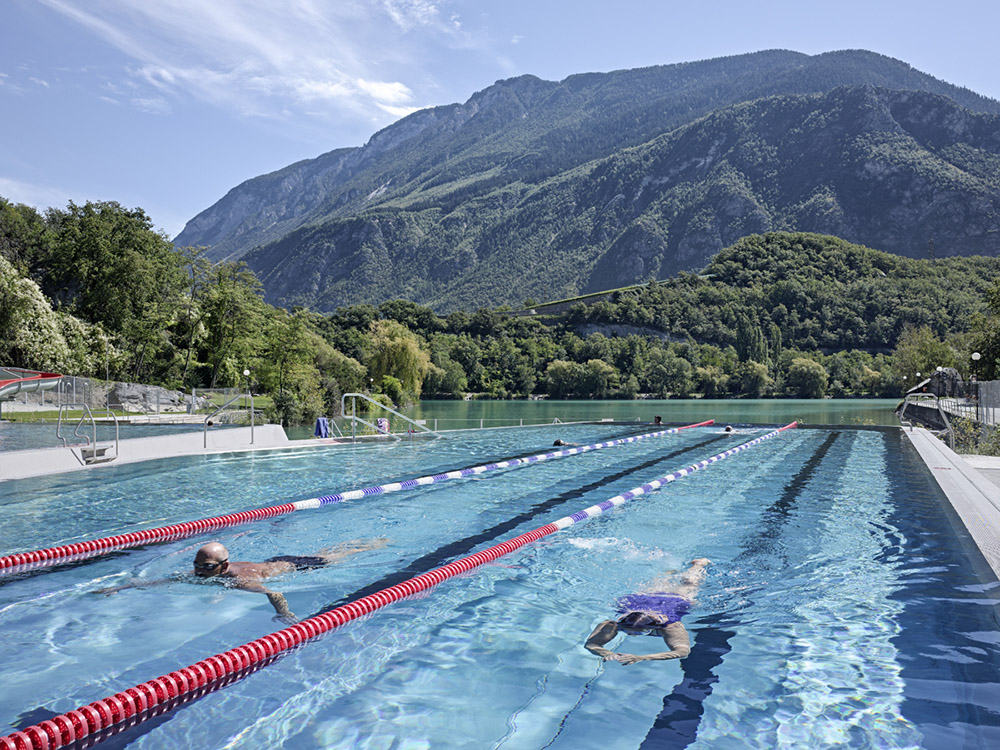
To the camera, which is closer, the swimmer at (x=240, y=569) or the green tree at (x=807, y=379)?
the swimmer at (x=240, y=569)

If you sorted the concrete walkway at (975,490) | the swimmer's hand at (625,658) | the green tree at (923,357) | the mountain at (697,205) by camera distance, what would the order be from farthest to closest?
the mountain at (697,205), the green tree at (923,357), the concrete walkway at (975,490), the swimmer's hand at (625,658)

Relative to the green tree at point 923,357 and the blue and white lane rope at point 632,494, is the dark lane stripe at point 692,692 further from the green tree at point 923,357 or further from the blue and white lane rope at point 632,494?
the green tree at point 923,357

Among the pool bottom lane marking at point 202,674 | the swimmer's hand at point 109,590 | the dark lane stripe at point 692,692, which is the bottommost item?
the swimmer's hand at point 109,590

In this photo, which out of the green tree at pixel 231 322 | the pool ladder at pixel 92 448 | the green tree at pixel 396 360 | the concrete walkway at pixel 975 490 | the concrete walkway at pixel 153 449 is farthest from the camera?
the green tree at pixel 396 360

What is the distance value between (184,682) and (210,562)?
2225mm

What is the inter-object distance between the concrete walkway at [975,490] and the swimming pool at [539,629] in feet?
0.62

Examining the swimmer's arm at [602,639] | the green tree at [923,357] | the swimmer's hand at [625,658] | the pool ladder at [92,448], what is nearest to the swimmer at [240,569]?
the swimmer's arm at [602,639]

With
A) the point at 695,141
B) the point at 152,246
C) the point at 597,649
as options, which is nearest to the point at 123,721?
the point at 597,649

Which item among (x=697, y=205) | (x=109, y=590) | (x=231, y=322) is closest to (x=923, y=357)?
(x=231, y=322)

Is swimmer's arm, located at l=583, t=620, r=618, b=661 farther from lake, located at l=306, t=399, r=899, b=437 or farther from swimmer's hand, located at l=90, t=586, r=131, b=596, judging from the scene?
lake, located at l=306, t=399, r=899, b=437

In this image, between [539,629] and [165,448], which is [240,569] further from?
[165,448]

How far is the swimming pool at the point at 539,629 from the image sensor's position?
128 inches

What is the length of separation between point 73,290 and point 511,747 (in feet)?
127

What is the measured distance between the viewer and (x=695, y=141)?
559 feet
